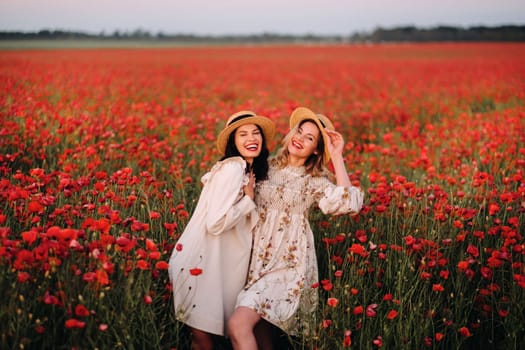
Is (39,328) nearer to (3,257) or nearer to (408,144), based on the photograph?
(3,257)

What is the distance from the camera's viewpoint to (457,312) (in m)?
2.81

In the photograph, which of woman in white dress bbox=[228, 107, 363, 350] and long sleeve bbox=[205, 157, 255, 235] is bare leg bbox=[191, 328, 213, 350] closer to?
woman in white dress bbox=[228, 107, 363, 350]

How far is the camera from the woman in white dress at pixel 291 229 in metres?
2.62

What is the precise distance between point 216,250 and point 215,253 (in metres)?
0.02

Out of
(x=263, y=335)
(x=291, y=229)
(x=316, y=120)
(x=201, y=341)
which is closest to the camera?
(x=201, y=341)

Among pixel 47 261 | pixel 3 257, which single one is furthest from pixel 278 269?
pixel 3 257

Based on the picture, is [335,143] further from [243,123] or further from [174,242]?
[174,242]

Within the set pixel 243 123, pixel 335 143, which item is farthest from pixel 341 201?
pixel 243 123

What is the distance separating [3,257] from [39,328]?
1.19ft

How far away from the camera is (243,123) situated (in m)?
3.02

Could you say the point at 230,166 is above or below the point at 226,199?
above

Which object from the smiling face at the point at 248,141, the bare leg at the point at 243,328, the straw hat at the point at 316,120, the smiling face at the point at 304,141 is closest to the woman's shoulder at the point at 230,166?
the smiling face at the point at 248,141

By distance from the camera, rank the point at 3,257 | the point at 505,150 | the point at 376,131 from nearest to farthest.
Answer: the point at 3,257 < the point at 505,150 < the point at 376,131

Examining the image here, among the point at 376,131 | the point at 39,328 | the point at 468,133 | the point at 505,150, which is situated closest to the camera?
Answer: the point at 39,328
